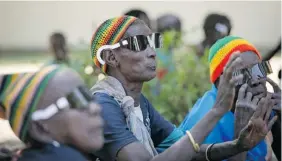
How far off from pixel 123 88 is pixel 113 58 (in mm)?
186

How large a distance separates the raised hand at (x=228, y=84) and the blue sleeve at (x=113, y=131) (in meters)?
0.50

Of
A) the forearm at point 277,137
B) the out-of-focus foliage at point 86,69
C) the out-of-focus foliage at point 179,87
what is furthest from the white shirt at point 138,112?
the out-of-focus foliage at point 86,69

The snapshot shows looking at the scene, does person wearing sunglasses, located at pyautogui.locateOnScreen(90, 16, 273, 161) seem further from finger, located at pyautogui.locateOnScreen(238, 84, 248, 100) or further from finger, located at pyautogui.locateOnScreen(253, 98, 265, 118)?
finger, located at pyautogui.locateOnScreen(238, 84, 248, 100)

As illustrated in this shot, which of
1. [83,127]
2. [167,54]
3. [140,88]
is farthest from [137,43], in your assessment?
[167,54]

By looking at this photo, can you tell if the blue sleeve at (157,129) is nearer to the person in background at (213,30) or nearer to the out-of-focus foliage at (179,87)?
the out-of-focus foliage at (179,87)

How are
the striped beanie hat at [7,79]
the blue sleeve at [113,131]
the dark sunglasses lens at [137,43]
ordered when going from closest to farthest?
the striped beanie hat at [7,79] < the blue sleeve at [113,131] < the dark sunglasses lens at [137,43]

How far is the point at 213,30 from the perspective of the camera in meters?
7.34

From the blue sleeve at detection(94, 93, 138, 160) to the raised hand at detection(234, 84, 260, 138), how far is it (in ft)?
2.70

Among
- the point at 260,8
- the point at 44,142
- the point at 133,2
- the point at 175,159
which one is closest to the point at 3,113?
the point at 44,142

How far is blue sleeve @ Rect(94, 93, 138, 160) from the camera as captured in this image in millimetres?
3512

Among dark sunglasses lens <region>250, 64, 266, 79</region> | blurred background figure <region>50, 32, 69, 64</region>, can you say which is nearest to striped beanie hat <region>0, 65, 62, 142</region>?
dark sunglasses lens <region>250, 64, 266, 79</region>

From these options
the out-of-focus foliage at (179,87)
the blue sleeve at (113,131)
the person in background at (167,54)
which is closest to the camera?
the blue sleeve at (113,131)

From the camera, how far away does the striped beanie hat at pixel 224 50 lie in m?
4.32

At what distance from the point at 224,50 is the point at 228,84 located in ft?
3.22
